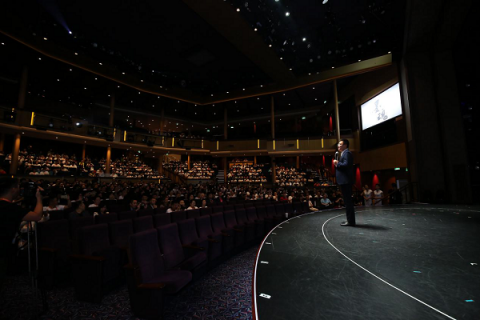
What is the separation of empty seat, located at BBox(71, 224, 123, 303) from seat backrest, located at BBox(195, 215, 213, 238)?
1.15m

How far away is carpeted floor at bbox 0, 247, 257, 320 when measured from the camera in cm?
215

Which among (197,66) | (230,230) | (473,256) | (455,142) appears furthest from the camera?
(197,66)

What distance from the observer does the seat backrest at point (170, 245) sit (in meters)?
2.63

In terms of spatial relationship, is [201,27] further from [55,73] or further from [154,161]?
[154,161]

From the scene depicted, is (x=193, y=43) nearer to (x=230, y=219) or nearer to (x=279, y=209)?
(x=279, y=209)

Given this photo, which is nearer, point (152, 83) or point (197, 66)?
point (197, 66)

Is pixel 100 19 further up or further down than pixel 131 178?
further up

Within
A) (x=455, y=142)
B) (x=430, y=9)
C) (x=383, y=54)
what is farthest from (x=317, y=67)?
(x=455, y=142)

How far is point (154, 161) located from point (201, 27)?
14.9m

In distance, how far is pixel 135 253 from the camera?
6.93 feet

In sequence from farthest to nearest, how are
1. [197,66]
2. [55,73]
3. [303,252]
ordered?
[197,66], [55,73], [303,252]

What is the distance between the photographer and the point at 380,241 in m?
2.41

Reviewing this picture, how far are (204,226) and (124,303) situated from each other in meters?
1.53

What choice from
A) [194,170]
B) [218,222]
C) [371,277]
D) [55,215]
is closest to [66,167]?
[194,170]
